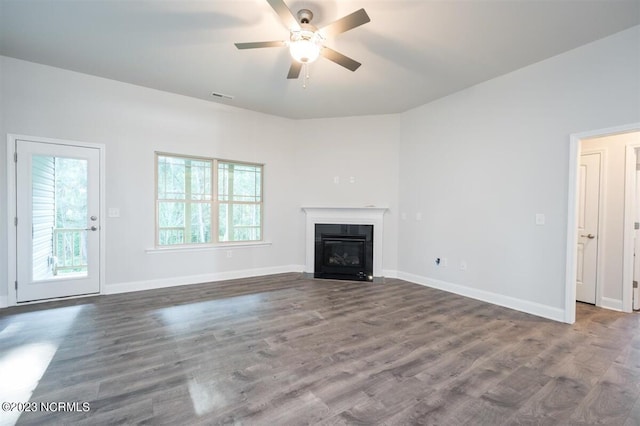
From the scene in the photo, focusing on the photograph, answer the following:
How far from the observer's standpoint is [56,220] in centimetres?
361

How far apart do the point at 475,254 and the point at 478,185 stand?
3.13 ft

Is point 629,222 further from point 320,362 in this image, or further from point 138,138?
point 138,138

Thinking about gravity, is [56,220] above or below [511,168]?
below

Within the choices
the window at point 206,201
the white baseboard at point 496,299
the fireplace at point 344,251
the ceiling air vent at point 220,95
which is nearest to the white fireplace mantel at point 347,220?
the fireplace at point 344,251

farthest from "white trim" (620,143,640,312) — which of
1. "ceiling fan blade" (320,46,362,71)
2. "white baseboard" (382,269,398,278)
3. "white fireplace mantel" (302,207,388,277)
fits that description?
"ceiling fan blade" (320,46,362,71)

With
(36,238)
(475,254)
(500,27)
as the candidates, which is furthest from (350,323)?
(36,238)

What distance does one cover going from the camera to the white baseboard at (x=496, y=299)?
125 inches

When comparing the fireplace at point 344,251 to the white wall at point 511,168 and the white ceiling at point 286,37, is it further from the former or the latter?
the white ceiling at point 286,37

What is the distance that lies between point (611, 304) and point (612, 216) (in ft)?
3.60

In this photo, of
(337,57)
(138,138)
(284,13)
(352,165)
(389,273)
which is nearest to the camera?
(284,13)

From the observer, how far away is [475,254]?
12.9 ft

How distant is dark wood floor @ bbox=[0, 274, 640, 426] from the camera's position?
171 cm

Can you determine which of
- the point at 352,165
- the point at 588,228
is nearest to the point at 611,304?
the point at 588,228

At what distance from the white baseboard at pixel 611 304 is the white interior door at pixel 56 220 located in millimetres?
6597
